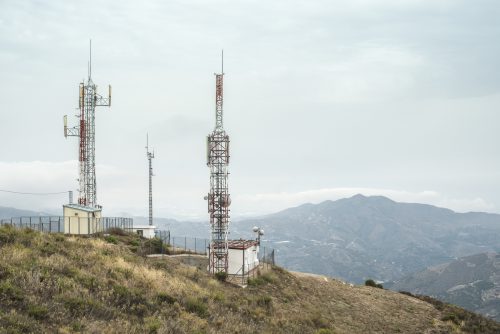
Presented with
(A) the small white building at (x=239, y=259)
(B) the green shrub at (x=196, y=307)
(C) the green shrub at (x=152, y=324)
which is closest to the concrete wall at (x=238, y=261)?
(A) the small white building at (x=239, y=259)

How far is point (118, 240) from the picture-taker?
148ft

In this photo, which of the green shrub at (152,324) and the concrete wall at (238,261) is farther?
the concrete wall at (238,261)

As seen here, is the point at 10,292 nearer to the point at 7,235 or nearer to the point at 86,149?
the point at 7,235

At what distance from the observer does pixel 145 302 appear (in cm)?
2002

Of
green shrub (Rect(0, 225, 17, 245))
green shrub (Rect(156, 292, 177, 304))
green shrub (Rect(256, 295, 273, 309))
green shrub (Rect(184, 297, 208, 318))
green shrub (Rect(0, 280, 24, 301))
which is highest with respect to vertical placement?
green shrub (Rect(0, 225, 17, 245))

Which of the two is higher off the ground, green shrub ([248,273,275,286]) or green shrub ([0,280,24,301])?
green shrub ([0,280,24,301])

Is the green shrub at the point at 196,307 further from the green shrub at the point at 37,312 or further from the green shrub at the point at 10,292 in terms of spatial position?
the green shrub at the point at 10,292

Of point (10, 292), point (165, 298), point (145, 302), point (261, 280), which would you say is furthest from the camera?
point (261, 280)

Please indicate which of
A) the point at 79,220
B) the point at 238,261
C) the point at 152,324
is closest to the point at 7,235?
the point at 152,324

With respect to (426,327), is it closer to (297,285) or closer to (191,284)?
(297,285)

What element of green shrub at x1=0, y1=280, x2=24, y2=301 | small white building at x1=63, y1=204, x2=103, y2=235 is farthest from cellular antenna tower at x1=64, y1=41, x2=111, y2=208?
green shrub at x1=0, y1=280, x2=24, y2=301

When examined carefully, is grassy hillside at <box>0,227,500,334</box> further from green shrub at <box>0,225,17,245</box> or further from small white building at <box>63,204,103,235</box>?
small white building at <box>63,204,103,235</box>

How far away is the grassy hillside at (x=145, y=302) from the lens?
15883mm

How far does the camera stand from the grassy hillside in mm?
15883
